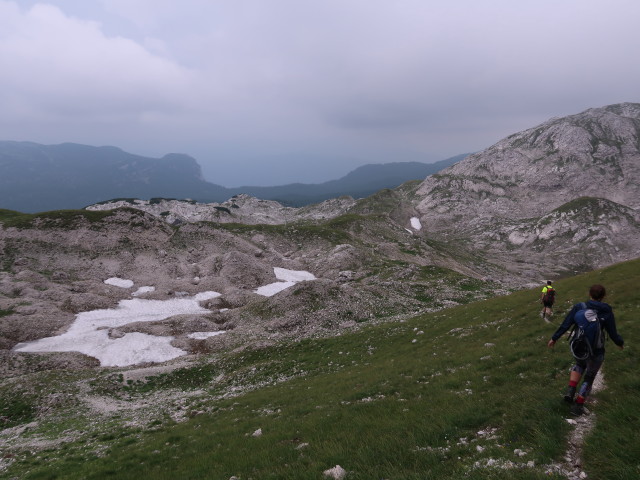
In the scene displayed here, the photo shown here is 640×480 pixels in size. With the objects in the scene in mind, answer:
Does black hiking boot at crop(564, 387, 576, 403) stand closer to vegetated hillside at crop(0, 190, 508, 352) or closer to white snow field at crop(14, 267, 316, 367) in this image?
vegetated hillside at crop(0, 190, 508, 352)

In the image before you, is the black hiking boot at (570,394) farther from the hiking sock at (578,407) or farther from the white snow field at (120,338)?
the white snow field at (120,338)

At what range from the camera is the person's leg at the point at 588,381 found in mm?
9711

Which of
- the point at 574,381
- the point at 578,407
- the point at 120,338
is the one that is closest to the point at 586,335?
the point at 574,381

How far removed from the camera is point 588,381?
33.2 ft

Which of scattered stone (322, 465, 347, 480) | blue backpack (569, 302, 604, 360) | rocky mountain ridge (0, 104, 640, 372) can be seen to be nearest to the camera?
scattered stone (322, 465, 347, 480)

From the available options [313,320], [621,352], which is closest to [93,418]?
[313,320]

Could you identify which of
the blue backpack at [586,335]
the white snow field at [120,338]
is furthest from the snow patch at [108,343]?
the blue backpack at [586,335]

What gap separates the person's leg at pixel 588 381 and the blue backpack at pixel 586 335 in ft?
0.76

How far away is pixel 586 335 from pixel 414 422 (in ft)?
20.5

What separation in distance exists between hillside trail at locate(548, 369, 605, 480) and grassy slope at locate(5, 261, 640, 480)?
0.57 feet

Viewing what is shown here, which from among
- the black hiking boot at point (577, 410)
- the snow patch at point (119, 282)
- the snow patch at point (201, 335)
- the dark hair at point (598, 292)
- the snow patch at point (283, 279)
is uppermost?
the dark hair at point (598, 292)

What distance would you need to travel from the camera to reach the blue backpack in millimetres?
10289

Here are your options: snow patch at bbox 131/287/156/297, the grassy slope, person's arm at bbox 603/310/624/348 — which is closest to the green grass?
snow patch at bbox 131/287/156/297

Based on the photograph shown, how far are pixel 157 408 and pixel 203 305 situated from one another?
3946 cm
